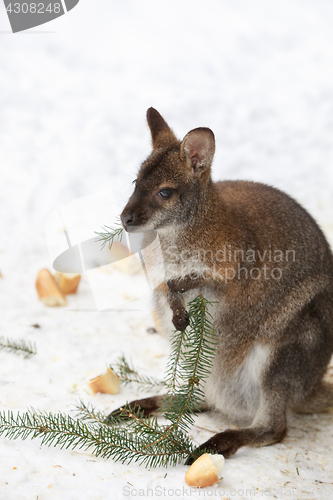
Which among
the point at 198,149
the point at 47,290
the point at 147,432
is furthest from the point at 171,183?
the point at 47,290

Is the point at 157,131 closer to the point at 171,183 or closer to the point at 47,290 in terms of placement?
the point at 171,183

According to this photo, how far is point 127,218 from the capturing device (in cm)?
175

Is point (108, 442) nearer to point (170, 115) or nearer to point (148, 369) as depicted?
point (148, 369)

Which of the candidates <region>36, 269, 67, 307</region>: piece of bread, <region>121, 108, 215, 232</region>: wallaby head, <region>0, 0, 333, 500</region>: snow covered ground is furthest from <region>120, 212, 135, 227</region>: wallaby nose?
<region>36, 269, 67, 307</region>: piece of bread

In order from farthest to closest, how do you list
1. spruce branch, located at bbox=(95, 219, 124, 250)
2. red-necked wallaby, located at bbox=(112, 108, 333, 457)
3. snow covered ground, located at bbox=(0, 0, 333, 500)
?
snow covered ground, located at bbox=(0, 0, 333, 500) → red-necked wallaby, located at bbox=(112, 108, 333, 457) → spruce branch, located at bbox=(95, 219, 124, 250)

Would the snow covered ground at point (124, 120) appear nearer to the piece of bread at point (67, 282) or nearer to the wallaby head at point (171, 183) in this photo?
the piece of bread at point (67, 282)

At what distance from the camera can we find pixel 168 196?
1849 millimetres

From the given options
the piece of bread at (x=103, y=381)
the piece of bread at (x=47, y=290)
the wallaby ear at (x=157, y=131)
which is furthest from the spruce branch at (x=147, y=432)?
the piece of bread at (x=47, y=290)

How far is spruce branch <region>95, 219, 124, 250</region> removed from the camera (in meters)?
1.74

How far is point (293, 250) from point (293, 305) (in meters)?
0.22

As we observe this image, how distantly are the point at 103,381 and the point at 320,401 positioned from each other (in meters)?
0.97

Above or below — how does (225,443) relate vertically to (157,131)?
below

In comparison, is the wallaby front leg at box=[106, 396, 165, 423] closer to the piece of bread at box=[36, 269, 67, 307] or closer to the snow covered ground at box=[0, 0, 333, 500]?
the snow covered ground at box=[0, 0, 333, 500]

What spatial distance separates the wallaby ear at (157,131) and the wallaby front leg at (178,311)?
1.85 feet
